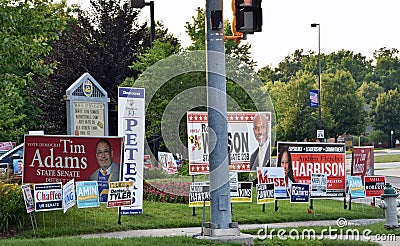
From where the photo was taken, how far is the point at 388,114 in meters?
91.0

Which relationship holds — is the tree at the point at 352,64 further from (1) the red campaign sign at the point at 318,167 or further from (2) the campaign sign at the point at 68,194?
(2) the campaign sign at the point at 68,194

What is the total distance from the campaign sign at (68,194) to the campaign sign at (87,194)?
0.43 ft

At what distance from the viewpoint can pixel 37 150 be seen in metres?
16.1

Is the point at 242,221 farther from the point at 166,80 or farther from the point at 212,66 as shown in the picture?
Result: the point at 166,80

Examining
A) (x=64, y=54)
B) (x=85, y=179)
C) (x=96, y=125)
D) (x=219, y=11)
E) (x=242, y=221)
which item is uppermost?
(x=64, y=54)

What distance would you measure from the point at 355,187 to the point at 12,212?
10.0m

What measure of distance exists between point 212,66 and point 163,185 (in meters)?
10.5

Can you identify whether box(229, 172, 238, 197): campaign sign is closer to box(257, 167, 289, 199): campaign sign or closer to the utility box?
box(257, 167, 289, 199): campaign sign

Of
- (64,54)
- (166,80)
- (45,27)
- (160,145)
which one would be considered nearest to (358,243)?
(45,27)

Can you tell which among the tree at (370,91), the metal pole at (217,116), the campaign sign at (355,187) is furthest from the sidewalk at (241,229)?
the tree at (370,91)

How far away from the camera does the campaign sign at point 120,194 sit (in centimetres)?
1555

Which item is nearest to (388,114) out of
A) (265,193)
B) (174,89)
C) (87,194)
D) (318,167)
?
(174,89)

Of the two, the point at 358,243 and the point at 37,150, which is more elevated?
the point at 37,150

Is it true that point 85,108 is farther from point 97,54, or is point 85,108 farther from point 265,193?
point 97,54
